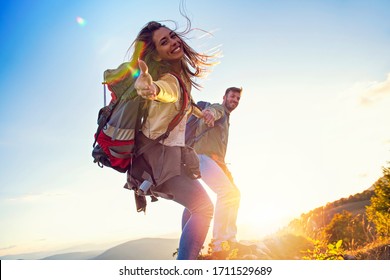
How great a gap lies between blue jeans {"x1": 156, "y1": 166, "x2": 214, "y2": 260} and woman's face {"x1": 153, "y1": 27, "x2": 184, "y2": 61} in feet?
3.47

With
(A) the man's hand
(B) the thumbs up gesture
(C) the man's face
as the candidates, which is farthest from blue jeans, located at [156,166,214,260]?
(C) the man's face

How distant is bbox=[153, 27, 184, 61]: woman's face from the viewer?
125 inches

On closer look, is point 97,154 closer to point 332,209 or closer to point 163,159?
point 163,159

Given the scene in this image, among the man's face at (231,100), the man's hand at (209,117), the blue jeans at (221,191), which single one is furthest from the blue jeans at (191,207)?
the man's face at (231,100)

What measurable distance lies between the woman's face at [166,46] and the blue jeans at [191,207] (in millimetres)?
1057

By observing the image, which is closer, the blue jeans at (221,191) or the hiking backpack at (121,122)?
the hiking backpack at (121,122)

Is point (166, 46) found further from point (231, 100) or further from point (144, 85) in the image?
point (231, 100)

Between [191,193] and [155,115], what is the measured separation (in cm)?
67

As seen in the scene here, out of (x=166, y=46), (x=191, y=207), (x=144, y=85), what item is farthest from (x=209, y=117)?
(x=144, y=85)

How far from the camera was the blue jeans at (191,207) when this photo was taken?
9.41 ft

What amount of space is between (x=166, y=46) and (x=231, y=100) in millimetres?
3653

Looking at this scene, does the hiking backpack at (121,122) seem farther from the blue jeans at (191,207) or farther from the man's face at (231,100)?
the man's face at (231,100)
